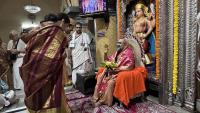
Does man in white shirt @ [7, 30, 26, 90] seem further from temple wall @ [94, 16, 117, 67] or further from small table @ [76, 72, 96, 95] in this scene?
temple wall @ [94, 16, 117, 67]

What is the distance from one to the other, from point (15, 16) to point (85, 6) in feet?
18.1

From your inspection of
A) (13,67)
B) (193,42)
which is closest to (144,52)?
(193,42)

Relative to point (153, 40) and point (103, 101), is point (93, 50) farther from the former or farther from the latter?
point (103, 101)

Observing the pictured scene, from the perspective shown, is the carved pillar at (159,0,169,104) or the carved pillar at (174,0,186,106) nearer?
the carved pillar at (174,0,186,106)

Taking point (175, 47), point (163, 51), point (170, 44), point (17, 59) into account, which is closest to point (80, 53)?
point (17, 59)

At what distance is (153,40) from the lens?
18.0 ft

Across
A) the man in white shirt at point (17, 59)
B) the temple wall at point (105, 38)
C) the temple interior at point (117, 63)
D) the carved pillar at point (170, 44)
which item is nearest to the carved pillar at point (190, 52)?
the temple interior at point (117, 63)

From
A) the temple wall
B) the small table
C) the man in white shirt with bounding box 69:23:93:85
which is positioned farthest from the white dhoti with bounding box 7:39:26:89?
the temple wall

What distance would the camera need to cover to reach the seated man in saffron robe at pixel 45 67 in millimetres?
3277

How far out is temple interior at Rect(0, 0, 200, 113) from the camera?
3330 millimetres

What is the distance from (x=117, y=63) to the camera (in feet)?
15.6

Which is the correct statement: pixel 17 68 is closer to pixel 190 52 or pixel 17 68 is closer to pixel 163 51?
pixel 163 51

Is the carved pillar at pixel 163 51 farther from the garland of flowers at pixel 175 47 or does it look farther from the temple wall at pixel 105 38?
the temple wall at pixel 105 38

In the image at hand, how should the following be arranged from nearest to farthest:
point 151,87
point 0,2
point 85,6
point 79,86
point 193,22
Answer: point 193,22, point 151,87, point 79,86, point 85,6, point 0,2
